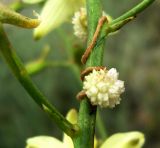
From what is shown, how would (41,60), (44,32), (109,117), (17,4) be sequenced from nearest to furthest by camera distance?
1. (44,32)
2. (17,4)
3. (41,60)
4. (109,117)

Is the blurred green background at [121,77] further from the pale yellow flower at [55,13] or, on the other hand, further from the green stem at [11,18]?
the green stem at [11,18]

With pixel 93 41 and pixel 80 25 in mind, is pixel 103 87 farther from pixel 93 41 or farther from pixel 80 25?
pixel 80 25

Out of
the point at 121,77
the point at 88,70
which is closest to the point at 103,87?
the point at 88,70

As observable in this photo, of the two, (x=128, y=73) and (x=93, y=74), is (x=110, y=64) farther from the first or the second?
(x=93, y=74)

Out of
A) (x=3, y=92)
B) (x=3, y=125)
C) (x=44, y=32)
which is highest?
(x=3, y=92)

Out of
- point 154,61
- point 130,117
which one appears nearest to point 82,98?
point 130,117

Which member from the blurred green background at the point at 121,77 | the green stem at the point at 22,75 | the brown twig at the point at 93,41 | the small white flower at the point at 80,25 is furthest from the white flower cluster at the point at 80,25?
the blurred green background at the point at 121,77
